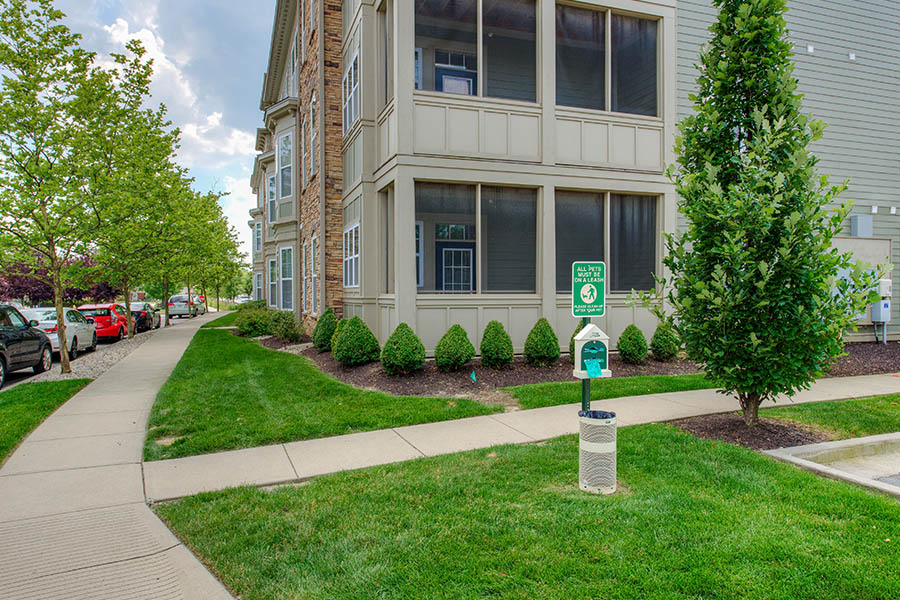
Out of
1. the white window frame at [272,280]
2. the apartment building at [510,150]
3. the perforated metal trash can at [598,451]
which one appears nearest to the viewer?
the perforated metal trash can at [598,451]

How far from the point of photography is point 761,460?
5.01 meters

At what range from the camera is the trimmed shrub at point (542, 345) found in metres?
9.53

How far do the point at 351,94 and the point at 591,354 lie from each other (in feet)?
34.9

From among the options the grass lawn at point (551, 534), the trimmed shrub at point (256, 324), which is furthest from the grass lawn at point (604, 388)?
the trimmed shrub at point (256, 324)

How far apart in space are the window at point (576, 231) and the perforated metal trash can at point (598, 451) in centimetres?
662

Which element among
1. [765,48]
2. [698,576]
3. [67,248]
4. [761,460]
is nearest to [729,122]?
[765,48]

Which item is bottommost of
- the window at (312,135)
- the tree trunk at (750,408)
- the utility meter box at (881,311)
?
the tree trunk at (750,408)

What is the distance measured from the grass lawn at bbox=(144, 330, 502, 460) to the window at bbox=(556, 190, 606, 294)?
14.1 feet

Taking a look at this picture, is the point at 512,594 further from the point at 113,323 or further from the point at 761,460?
the point at 113,323

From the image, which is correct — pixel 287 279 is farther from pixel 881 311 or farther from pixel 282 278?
pixel 881 311

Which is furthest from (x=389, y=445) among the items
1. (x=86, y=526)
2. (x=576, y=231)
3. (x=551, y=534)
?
(x=576, y=231)

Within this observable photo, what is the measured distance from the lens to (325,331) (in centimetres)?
1242

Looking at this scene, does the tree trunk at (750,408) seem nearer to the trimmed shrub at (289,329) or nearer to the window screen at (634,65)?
the window screen at (634,65)

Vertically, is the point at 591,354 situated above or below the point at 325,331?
above
